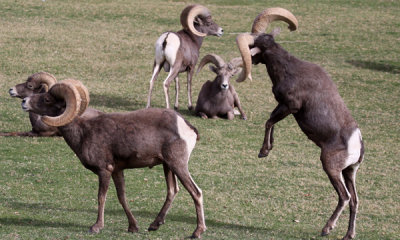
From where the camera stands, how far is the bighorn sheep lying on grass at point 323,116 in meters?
9.81

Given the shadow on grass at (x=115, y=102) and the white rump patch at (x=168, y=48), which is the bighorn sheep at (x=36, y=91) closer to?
the shadow on grass at (x=115, y=102)

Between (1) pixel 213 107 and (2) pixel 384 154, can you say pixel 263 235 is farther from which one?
(1) pixel 213 107

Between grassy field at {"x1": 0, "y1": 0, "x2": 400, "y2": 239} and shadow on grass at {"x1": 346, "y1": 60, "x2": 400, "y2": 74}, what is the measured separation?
77mm

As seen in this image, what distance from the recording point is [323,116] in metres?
9.92

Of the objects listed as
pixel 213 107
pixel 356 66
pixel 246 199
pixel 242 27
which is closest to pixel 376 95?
pixel 356 66

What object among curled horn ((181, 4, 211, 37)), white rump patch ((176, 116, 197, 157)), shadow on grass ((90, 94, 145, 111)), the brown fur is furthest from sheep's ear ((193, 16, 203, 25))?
white rump patch ((176, 116, 197, 157))

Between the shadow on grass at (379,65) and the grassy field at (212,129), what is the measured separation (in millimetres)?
77

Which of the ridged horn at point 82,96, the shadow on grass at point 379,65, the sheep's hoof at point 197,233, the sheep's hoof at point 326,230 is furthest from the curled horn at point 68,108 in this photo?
the shadow on grass at point 379,65

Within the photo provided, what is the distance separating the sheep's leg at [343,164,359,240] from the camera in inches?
388

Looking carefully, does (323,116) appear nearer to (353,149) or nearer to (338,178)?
(353,149)

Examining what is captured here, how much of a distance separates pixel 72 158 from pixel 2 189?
251 centimetres

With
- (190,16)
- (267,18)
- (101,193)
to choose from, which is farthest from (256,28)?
(190,16)

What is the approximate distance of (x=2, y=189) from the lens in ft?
38.4

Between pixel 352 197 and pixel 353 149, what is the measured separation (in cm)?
70
